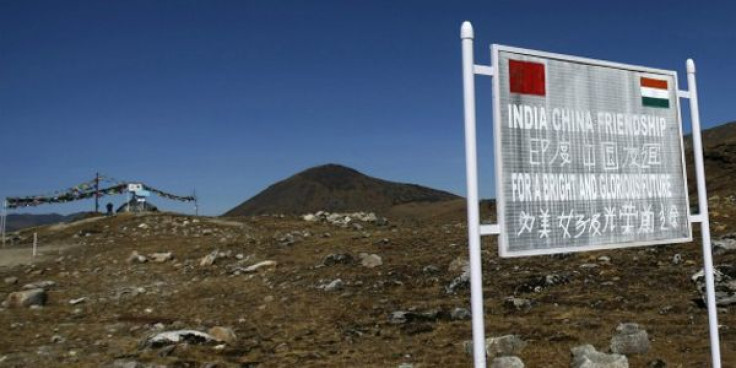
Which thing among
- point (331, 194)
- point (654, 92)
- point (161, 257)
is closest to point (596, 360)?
point (654, 92)

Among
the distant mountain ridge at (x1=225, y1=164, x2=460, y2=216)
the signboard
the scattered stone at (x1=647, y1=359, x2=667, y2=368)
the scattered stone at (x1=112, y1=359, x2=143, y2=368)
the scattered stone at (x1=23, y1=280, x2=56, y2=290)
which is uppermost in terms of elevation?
the distant mountain ridge at (x1=225, y1=164, x2=460, y2=216)

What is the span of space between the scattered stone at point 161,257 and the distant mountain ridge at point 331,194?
335 ft

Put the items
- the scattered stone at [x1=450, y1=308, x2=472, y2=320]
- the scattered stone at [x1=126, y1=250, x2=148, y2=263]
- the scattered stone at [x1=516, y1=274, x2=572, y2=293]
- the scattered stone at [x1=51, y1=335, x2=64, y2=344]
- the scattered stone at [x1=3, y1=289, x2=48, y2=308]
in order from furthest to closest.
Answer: the scattered stone at [x1=126, y1=250, x2=148, y2=263] < the scattered stone at [x1=3, y1=289, x2=48, y2=308] < the scattered stone at [x1=516, y1=274, x2=572, y2=293] < the scattered stone at [x1=450, y1=308, x2=472, y2=320] < the scattered stone at [x1=51, y1=335, x2=64, y2=344]

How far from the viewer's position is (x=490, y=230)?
13.7 feet

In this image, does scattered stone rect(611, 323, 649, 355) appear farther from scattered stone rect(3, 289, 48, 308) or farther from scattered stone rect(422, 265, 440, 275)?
scattered stone rect(3, 289, 48, 308)

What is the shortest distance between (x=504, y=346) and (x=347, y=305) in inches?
168

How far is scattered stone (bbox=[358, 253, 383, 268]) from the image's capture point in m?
14.5

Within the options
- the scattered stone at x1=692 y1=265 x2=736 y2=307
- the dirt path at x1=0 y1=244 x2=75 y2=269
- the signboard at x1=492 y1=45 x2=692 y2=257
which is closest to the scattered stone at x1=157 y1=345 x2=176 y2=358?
the signboard at x1=492 y1=45 x2=692 y2=257

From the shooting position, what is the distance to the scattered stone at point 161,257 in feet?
59.7

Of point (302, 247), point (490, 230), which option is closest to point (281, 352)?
point (490, 230)

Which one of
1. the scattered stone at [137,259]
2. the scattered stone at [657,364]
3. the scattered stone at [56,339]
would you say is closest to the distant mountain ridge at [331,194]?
the scattered stone at [137,259]

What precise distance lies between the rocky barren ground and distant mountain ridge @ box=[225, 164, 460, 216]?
341 ft

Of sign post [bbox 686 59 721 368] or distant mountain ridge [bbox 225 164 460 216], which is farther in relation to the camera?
distant mountain ridge [bbox 225 164 460 216]

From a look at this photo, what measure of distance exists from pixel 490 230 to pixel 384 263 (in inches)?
418
